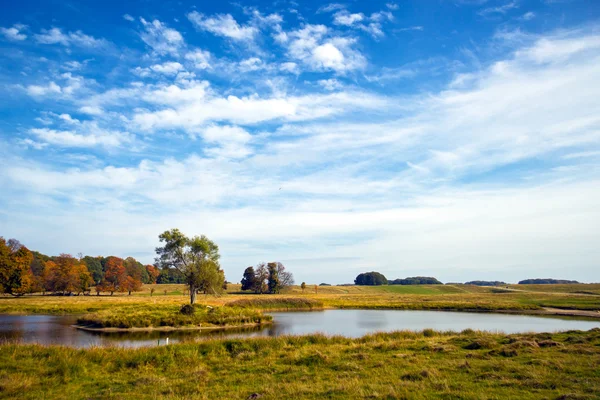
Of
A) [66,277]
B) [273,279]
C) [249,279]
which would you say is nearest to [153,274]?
[249,279]

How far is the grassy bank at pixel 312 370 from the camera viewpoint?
11.2 m

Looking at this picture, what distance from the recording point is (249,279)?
378 ft

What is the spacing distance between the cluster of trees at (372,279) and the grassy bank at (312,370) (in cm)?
16695

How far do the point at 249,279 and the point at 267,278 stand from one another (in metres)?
6.51

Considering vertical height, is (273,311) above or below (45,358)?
below

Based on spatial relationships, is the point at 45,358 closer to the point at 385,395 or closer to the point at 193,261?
the point at 385,395

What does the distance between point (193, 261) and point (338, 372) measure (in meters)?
44.2

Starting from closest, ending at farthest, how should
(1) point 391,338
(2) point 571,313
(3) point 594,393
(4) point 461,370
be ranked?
(3) point 594,393, (4) point 461,370, (1) point 391,338, (2) point 571,313

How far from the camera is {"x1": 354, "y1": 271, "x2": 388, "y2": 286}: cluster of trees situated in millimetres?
182000

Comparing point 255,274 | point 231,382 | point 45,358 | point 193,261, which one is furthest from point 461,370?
point 255,274

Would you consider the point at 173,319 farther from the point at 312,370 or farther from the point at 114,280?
the point at 114,280

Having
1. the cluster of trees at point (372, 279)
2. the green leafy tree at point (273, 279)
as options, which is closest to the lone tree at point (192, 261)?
the green leafy tree at point (273, 279)

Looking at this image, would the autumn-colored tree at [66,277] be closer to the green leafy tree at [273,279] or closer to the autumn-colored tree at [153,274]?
the green leafy tree at [273,279]

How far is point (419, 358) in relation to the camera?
16.3 m
